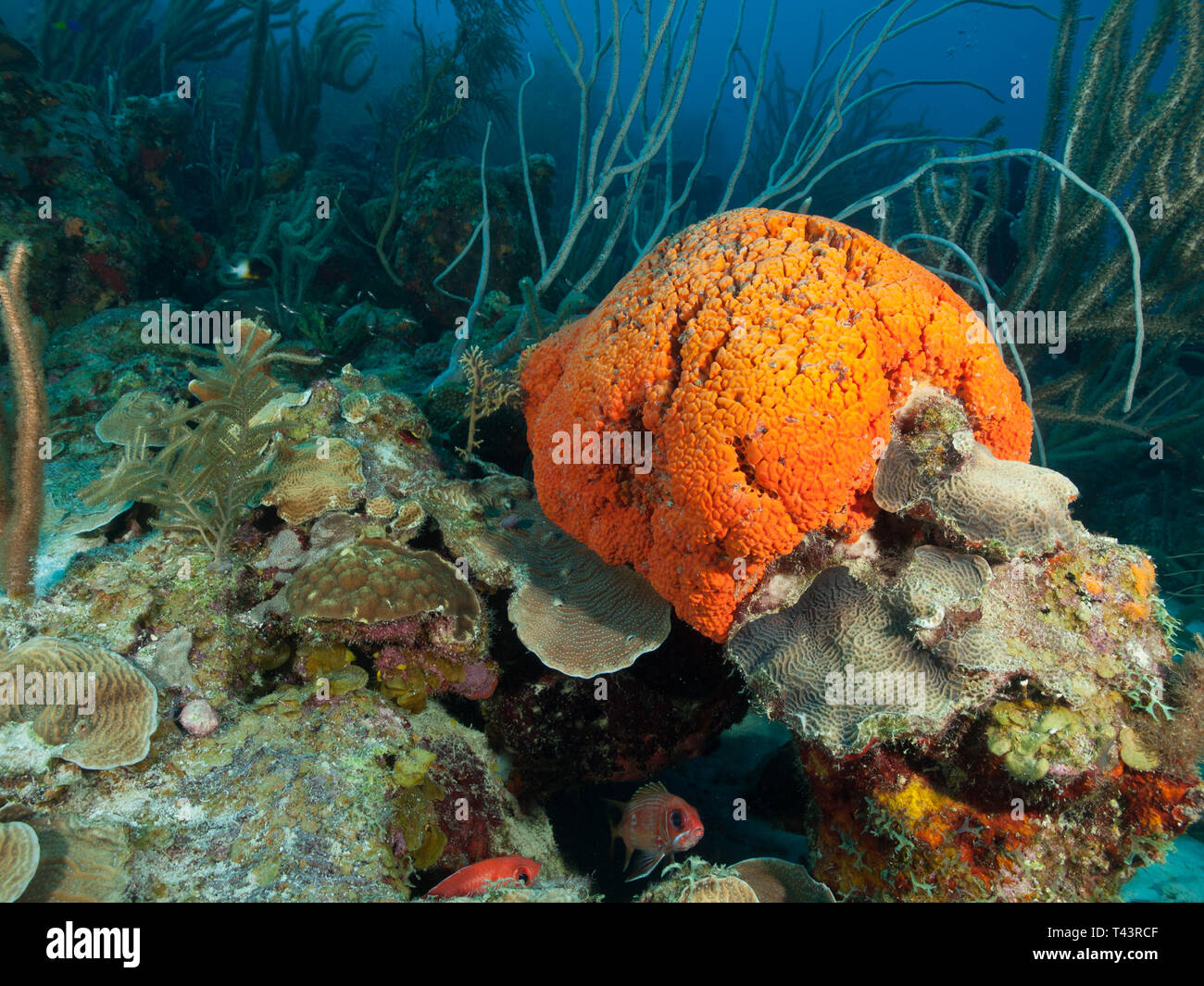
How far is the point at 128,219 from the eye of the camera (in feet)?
18.2

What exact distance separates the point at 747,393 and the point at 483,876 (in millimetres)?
1889

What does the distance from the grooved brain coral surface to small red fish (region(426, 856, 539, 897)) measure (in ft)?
3.58

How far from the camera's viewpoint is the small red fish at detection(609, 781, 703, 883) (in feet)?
7.61

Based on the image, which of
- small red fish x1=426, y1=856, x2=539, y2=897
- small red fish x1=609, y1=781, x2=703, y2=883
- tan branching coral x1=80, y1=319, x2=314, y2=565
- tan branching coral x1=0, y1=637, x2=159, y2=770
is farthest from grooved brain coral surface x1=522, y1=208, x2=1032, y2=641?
tan branching coral x1=0, y1=637, x2=159, y2=770

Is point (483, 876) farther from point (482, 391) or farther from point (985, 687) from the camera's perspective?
point (482, 391)

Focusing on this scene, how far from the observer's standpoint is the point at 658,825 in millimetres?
2336

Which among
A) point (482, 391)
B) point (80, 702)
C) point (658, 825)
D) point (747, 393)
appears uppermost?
point (482, 391)

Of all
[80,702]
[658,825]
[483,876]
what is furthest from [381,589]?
[658,825]

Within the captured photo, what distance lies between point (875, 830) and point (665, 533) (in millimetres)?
1373

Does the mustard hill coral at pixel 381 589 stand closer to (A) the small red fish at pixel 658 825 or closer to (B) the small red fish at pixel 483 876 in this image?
(B) the small red fish at pixel 483 876

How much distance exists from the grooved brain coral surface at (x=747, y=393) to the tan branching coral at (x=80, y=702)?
170cm

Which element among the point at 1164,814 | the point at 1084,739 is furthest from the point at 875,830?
the point at 1164,814

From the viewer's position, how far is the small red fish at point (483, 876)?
183 cm
